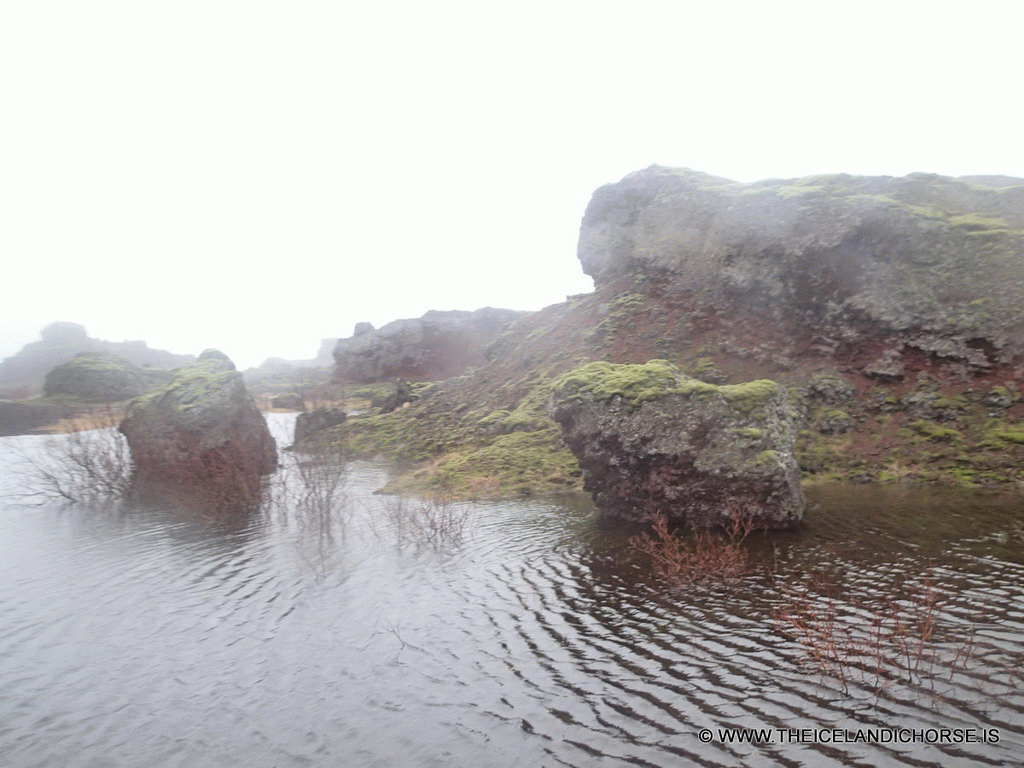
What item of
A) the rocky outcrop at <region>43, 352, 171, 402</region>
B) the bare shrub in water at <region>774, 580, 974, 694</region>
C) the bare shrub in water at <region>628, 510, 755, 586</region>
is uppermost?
the rocky outcrop at <region>43, 352, 171, 402</region>

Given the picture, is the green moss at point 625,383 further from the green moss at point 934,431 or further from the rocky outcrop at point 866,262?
the rocky outcrop at point 866,262

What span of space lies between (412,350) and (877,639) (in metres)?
98.1

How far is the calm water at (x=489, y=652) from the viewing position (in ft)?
31.4

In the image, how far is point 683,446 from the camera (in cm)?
2381

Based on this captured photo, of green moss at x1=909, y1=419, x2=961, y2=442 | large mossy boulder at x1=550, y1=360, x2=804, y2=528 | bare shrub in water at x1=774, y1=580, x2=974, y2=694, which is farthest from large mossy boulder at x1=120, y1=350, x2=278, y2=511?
green moss at x1=909, y1=419, x2=961, y2=442

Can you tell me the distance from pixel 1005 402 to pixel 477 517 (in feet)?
93.7

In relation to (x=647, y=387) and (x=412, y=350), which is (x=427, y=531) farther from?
Result: (x=412, y=350)

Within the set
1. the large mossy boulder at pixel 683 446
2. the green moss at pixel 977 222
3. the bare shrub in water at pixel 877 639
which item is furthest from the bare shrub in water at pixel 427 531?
the green moss at pixel 977 222

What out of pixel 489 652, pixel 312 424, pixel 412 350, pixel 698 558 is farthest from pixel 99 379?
pixel 698 558

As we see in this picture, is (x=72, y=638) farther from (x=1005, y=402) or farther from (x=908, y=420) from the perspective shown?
(x=1005, y=402)

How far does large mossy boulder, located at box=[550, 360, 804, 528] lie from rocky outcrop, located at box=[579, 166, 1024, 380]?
17175 mm

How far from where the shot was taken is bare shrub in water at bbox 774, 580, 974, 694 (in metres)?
10.5

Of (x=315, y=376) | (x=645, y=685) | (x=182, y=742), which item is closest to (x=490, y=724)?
(x=645, y=685)

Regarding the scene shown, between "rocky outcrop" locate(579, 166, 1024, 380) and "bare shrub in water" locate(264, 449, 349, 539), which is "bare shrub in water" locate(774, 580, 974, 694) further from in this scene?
"rocky outcrop" locate(579, 166, 1024, 380)
